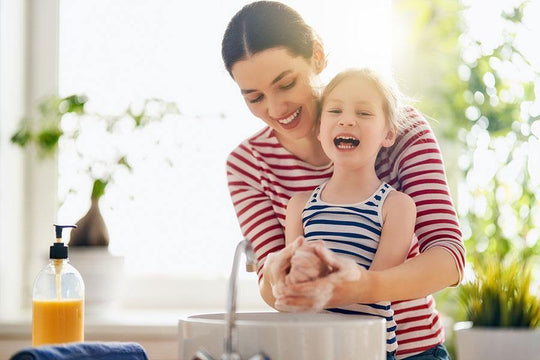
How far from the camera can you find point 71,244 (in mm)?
2490

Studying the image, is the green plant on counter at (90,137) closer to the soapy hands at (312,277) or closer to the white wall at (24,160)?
the white wall at (24,160)

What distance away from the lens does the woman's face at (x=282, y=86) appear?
141cm

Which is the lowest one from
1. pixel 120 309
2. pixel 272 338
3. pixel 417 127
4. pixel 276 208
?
pixel 120 309

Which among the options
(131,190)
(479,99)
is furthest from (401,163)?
(131,190)

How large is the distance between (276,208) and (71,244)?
3.81 feet

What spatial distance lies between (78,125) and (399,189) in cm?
159

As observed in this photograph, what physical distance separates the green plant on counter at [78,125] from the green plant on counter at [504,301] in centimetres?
116

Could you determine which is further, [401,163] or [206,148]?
[206,148]

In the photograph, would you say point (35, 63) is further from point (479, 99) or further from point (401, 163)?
point (401, 163)

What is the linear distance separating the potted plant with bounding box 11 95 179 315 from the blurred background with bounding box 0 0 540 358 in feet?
0.04

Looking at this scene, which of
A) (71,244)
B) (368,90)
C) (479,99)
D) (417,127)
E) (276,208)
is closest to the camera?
(368,90)

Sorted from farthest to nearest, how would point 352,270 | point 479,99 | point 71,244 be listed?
point 479,99, point 71,244, point 352,270

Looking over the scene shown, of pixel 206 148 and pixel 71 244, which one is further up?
pixel 206 148

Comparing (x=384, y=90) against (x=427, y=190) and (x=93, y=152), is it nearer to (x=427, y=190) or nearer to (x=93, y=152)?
(x=427, y=190)
